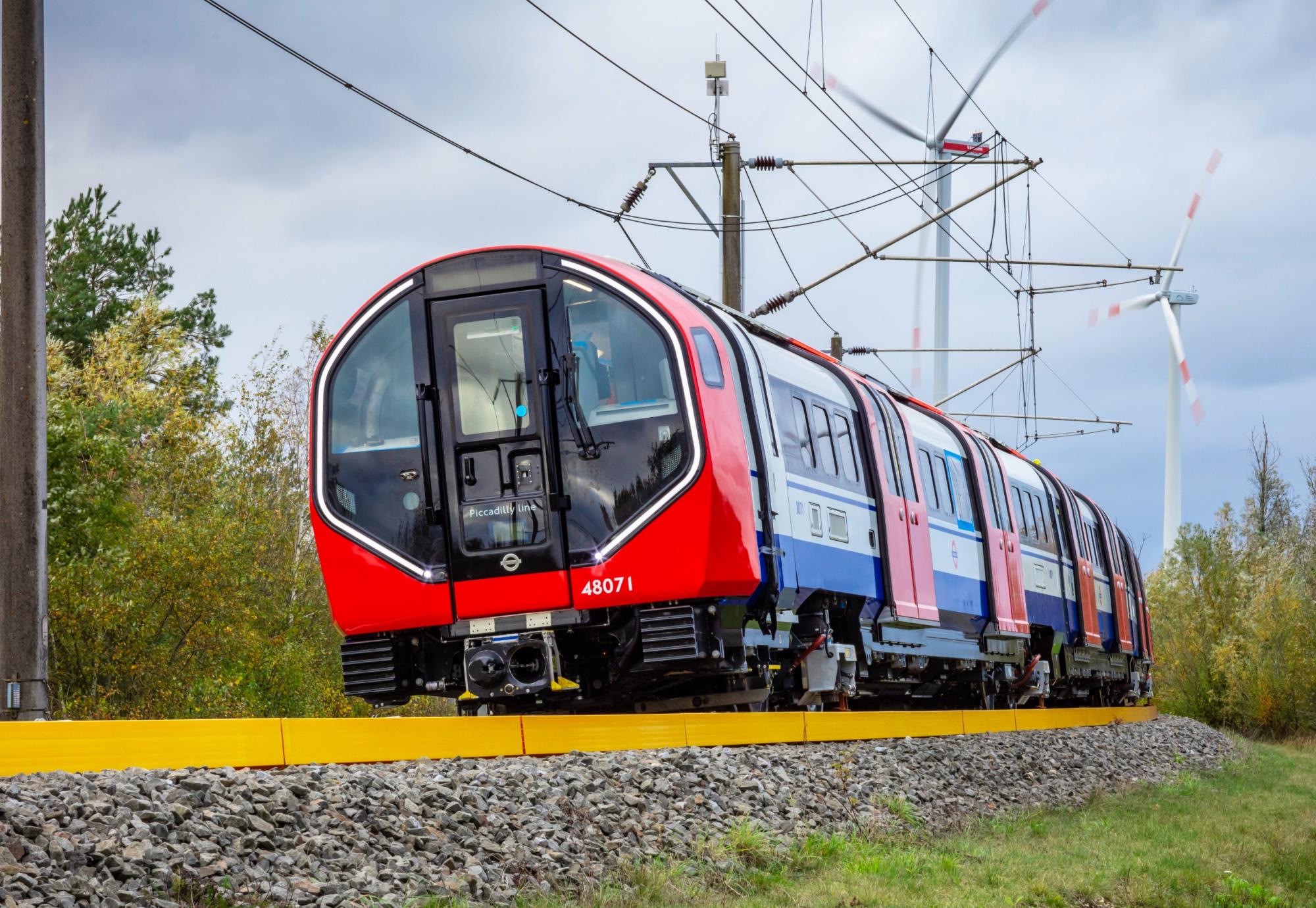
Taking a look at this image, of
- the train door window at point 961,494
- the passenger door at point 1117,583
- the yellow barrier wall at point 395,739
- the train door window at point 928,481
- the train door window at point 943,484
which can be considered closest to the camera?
the yellow barrier wall at point 395,739

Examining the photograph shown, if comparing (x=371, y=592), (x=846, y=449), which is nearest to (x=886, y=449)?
(x=846, y=449)

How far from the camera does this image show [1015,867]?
26.7 ft

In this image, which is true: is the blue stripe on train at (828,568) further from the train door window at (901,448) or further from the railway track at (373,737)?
the train door window at (901,448)

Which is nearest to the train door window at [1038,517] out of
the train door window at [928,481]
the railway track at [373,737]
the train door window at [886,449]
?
the train door window at [928,481]

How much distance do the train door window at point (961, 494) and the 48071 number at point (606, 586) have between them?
7.07m

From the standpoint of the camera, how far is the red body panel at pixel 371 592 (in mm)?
10398

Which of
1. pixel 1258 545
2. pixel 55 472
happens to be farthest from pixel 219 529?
pixel 1258 545

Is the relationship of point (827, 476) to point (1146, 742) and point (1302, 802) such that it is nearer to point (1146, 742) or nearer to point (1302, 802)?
point (1302, 802)

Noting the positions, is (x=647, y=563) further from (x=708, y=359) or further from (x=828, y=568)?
(x=828, y=568)

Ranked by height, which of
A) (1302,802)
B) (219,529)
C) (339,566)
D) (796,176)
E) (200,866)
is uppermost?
(796,176)

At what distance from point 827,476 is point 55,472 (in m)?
11.9

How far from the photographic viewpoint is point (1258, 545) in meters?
42.0

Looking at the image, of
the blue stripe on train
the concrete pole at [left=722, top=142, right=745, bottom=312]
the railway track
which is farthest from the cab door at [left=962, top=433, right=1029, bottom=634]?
the railway track

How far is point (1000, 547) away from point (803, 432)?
628cm
